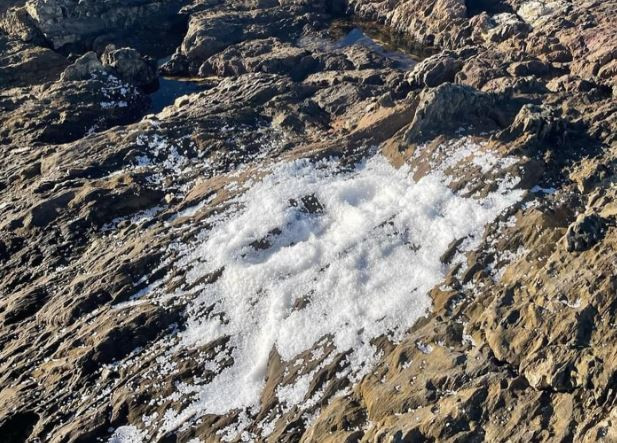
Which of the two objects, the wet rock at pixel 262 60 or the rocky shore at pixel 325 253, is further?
the wet rock at pixel 262 60

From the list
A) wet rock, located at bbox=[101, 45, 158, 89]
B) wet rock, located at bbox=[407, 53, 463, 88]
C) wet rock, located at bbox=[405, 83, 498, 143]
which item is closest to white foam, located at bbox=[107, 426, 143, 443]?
wet rock, located at bbox=[405, 83, 498, 143]

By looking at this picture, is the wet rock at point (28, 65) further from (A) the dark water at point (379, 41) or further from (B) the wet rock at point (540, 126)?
(B) the wet rock at point (540, 126)

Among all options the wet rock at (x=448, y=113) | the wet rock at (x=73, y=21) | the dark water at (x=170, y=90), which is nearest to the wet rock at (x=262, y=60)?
the dark water at (x=170, y=90)

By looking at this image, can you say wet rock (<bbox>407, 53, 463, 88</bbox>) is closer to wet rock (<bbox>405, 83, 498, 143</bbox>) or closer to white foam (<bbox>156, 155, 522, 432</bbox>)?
wet rock (<bbox>405, 83, 498, 143</bbox>)

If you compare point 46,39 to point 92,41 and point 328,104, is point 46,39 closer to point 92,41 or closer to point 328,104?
point 92,41

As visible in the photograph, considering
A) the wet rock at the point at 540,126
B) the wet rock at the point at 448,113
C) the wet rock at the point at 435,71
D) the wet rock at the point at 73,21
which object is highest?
the wet rock at the point at 73,21

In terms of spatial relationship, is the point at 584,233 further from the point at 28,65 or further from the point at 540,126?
the point at 28,65

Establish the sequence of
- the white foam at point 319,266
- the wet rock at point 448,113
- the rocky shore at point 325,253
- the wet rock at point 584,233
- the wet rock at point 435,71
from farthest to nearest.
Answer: the wet rock at point 435,71, the wet rock at point 448,113, the white foam at point 319,266, the wet rock at point 584,233, the rocky shore at point 325,253

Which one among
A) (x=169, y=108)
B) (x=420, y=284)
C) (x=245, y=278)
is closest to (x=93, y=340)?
(x=245, y=278)
